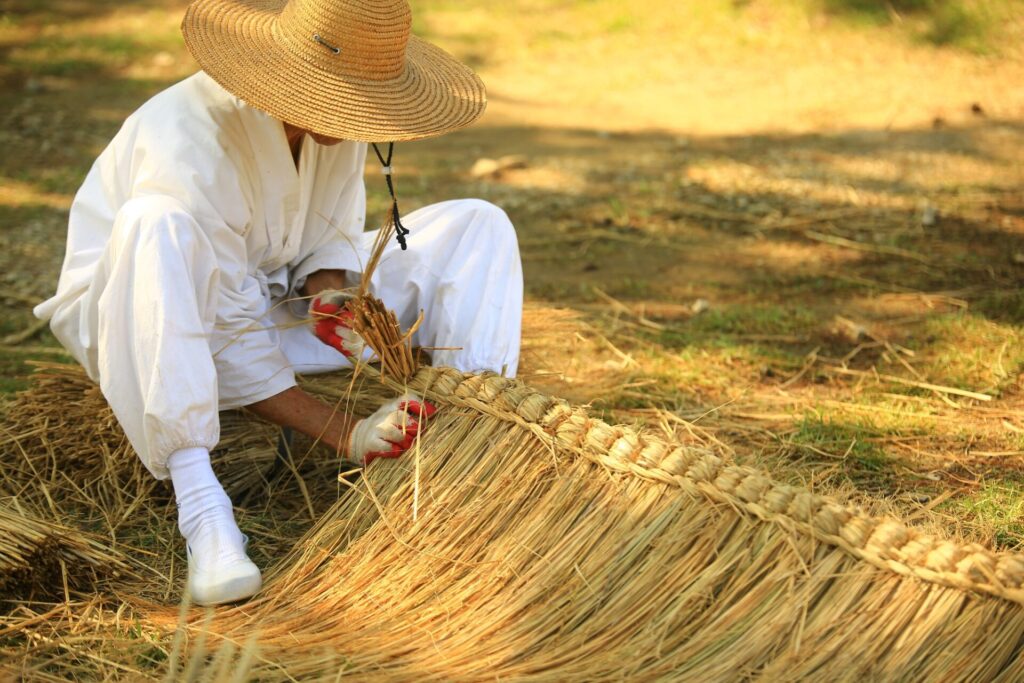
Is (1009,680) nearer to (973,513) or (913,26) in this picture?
(973,513)

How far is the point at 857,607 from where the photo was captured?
1.66 m

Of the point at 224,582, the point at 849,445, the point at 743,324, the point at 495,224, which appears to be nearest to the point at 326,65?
the point at 495,224

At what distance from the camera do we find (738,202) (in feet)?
15.5

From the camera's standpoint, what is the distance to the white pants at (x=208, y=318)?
2027mm

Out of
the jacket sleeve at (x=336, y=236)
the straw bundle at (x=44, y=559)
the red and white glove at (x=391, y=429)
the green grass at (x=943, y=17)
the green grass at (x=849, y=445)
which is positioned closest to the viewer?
the straw bundle at (x=44, y=559)

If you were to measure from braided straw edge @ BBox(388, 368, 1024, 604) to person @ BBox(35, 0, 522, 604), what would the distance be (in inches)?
6.7

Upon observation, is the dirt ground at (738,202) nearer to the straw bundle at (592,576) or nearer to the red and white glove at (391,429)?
A: the straw bundle at (592,576)

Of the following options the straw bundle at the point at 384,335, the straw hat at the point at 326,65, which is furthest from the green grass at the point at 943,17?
the straw bundle at the point at 384,335

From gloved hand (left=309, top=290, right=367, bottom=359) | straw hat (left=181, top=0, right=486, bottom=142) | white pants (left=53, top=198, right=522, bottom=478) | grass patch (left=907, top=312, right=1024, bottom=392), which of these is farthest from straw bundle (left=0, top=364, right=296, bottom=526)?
grass patch (left=907, top=312, right=1024, bottom=392)

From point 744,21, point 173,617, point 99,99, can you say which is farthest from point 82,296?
point 744,21

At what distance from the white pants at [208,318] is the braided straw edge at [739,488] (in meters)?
0.27

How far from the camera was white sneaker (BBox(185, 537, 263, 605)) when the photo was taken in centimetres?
200

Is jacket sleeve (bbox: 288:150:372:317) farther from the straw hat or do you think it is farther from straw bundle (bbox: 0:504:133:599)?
straw bundle (bbox: 0:504:133:599)

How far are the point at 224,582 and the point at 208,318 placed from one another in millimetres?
519
